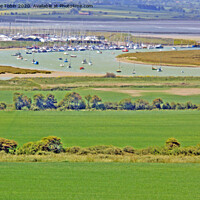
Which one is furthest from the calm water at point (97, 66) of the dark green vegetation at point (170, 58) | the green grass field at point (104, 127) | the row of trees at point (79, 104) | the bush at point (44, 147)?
the bush at point (44, 147)

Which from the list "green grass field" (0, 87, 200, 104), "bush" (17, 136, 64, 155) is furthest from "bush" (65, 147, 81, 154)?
"green grass field" (0, 87, 200, 104)

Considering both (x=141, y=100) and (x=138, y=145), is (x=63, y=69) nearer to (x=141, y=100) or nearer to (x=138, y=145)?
(x=141, y=100)

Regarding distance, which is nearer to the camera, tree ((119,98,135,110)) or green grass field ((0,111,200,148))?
green grass field ((0,111,200,148))

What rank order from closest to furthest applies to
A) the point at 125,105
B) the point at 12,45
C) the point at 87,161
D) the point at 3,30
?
the point at 87,161 → the point at 125,105 → the point at 12,45 → the point at 3,30

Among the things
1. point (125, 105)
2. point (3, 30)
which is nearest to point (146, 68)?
point (125, 105)

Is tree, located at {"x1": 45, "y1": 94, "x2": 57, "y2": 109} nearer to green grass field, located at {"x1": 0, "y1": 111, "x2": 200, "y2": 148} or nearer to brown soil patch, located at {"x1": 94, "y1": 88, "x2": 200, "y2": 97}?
green grass field, located at {"x1": 0, "y1": 111, "x2": 200, "y2": 148}

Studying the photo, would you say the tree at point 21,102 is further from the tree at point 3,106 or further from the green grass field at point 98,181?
the green grass field at point 98,181

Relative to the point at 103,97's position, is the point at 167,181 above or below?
above
